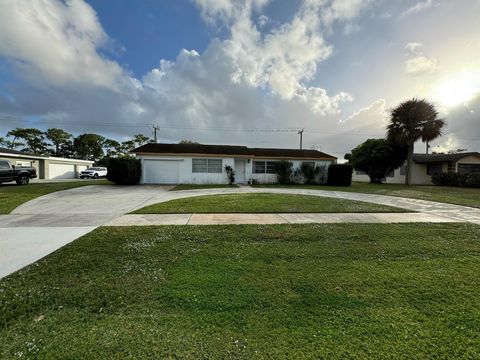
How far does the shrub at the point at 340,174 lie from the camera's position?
18562 mm

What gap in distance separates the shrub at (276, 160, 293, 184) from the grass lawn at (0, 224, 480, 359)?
14954 millimetres

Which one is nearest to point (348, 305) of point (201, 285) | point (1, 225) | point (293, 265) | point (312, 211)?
point (293, 265)

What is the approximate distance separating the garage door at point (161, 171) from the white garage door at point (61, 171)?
1829 centimetres

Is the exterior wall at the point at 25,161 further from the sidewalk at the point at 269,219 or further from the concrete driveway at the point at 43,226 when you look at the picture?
the sidewalk at the point at 269,219

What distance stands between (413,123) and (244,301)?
24.0 m

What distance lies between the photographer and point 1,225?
18.7ft

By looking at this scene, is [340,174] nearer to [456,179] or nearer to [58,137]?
[456,179]

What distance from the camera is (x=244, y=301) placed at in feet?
8.58

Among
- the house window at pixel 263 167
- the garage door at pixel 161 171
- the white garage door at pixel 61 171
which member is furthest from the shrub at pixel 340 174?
the white garage door at pixel 61 171

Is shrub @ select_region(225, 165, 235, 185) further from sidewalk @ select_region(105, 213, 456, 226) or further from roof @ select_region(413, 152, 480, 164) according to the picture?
roof @ select_region(413, 152, 480, 164)

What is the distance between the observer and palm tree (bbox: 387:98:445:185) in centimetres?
1970

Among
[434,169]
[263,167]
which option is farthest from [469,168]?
[263,167]

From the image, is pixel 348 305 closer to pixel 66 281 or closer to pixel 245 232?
pixel 245 232

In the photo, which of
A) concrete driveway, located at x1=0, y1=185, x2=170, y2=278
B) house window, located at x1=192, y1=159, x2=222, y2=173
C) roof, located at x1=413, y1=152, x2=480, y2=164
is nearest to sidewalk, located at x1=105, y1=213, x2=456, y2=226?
concrete driveway, located at x1=0, y1=185, x2=170, y2=278
